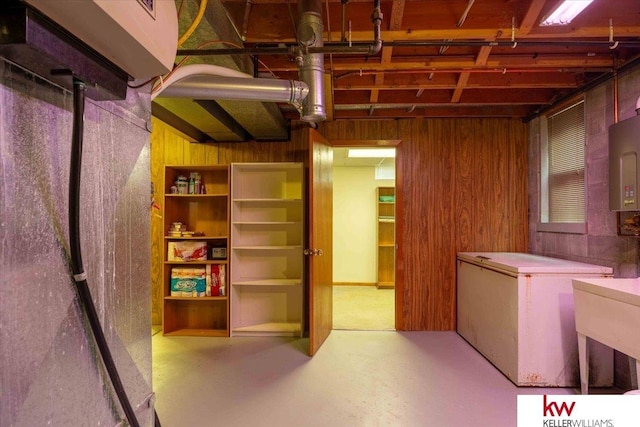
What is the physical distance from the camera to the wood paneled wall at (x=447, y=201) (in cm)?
362

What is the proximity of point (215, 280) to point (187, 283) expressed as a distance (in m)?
0.30

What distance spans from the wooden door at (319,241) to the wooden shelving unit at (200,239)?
1074mm

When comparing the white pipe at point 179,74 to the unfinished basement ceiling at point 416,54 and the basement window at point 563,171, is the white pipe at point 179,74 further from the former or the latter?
the basement window at point 563,171

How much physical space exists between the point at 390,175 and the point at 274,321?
3721 millimetres

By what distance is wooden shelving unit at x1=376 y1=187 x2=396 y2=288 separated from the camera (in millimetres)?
6078

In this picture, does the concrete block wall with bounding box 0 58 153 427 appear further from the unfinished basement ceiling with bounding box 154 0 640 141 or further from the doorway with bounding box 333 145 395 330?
the doorway with bounding box 333 145 395 330

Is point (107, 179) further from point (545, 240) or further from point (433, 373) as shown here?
point (545, 240)

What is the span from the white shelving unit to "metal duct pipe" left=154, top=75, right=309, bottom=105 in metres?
1.64

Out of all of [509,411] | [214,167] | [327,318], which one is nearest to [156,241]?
[214,167]

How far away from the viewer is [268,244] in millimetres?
3754

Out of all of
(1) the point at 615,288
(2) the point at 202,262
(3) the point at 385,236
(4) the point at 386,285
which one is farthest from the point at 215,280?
(3) the point at 385,236

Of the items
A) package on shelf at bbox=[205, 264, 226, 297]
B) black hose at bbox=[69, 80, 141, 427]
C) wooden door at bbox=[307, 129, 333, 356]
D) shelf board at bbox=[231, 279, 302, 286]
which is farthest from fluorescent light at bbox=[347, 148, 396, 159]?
black hose at bbox=[69, 80, 141, 427]

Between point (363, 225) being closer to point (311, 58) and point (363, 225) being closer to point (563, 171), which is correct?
point (563, 171)

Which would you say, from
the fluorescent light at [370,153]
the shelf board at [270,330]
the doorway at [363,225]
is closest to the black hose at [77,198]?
the shelf board at [270,330]
